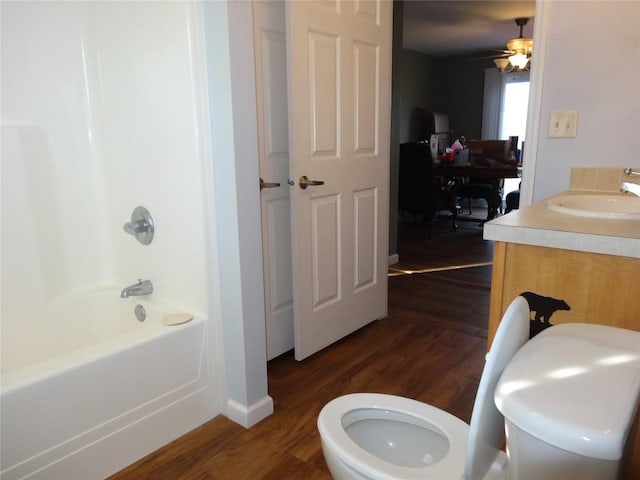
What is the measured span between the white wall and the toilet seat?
126 centimetres

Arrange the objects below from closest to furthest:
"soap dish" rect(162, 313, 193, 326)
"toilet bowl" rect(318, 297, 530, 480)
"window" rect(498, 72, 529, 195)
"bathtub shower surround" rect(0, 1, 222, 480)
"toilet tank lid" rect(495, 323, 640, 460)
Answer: "toilet tank lid" rect(495, 323, 640, 460), "toilet bowl" rect(318, 297, 530, 480), "bathtub shower surround" rect(0, 1, 222, 480), "soap dish" rect(162, 313, 193, 326), "window" rect(498, 72, 529, 195)

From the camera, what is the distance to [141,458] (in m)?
1.58

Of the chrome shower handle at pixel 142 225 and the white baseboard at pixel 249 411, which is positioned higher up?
the chrome shower handle at pixel 142 225

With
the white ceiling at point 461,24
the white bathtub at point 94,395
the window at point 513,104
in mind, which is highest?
the white ceiling at point 461,24

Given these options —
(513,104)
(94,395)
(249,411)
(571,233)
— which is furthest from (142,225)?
(513,104)

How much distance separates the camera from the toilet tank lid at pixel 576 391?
616 mm

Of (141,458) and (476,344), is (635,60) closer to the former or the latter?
(476,344)

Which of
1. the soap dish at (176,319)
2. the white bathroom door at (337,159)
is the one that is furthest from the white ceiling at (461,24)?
the soap dish at (176,319)

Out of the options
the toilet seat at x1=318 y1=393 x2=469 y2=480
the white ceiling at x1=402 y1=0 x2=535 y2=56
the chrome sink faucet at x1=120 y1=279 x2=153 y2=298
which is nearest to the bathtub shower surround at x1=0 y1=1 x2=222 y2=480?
the chrome sink faucet at x1=120 y1=279 x2=153 y2=298

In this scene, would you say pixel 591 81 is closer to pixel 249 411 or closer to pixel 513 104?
pixel 249 411

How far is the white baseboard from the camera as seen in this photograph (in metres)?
1.76

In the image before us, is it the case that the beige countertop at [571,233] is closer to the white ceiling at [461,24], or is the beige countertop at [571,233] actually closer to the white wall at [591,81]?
the white wall at [591,81]

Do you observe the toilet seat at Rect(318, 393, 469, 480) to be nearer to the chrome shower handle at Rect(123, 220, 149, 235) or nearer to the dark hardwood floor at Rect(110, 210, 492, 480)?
the dark hardwood floor at Rect(110, 210, 492, 480)

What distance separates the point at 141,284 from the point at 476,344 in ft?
5.55
